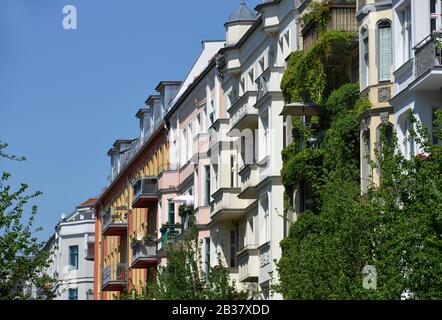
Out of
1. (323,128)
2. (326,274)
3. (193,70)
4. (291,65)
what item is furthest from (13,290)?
(193,70)

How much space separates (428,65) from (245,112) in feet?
78.3

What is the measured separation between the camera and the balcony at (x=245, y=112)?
60.6 metres

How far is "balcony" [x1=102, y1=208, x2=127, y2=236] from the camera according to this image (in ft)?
319

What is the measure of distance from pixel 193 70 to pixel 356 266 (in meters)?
52.4

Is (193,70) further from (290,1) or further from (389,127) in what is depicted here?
(389,127)

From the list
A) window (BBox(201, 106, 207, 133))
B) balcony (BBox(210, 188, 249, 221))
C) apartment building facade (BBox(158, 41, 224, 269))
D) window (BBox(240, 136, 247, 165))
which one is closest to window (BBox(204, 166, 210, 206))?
apartment building facade (BBox(158, 41, 224, 269))

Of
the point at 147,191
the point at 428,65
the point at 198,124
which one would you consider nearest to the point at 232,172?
the point at 198,124

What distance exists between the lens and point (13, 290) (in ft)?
134

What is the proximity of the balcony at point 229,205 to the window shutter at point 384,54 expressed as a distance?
20.9m

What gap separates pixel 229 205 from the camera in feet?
210

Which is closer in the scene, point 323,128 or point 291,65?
point 323,128

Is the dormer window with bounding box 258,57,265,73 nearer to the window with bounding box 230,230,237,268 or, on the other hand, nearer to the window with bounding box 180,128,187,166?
the window with bounding box 230,230,237,268

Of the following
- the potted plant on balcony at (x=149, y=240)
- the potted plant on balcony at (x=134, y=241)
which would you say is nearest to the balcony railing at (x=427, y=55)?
the potted plant on balcony at (x=149, y=240)

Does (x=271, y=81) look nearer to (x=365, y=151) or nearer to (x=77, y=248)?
(x=365, y=151)
